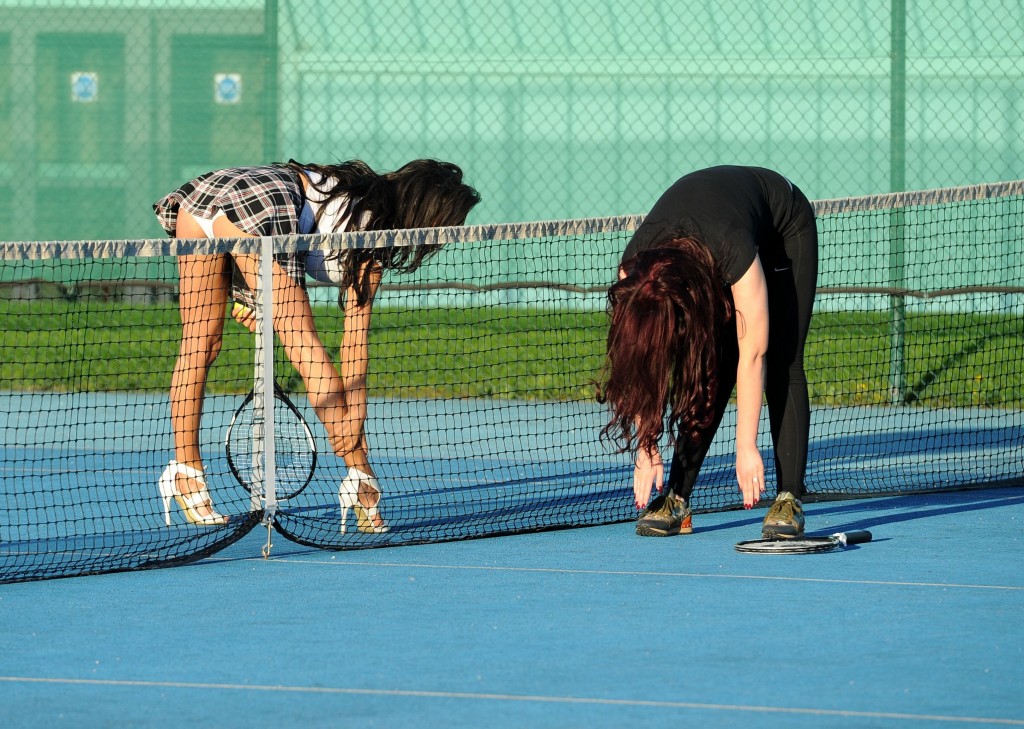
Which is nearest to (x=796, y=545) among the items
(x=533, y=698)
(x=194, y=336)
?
(x=533, y=698)

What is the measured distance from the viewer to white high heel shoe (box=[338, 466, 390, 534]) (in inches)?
236

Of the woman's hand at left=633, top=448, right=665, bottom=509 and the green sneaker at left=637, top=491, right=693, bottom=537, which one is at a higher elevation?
the woman's hand at left=633, top=448, right=665, bottom=509

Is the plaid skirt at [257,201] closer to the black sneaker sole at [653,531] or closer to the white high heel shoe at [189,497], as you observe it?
the white high heel shoe at [189,497]

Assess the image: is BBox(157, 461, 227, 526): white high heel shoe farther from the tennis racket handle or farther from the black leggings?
the tennis racket handle

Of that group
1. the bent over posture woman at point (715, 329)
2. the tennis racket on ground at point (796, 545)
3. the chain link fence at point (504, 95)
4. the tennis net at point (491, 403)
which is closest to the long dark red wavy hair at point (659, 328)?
the bent over posture woman at point (715, 329)

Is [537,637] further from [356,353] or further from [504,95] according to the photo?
[504,95]

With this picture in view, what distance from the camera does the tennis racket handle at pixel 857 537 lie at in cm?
575

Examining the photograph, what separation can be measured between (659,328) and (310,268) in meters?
1.59

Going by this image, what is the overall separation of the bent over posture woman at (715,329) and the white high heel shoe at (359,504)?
868 millimetres

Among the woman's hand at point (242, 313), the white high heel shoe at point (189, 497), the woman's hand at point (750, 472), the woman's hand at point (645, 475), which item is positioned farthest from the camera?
the woman's hand at point (242, 313)

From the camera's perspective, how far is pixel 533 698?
3660 millimetres

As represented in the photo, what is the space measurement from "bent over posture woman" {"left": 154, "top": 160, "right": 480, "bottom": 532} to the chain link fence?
5558 mm

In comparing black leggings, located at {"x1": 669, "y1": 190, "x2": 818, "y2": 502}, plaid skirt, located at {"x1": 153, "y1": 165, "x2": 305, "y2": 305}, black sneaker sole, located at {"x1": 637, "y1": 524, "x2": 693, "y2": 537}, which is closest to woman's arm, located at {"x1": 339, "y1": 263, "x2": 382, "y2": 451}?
plaid skirt, located at {"x1": 153, "y1": 165, "x2": 305, "y2": 305}

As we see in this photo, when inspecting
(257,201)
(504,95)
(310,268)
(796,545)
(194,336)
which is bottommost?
(796,545)
